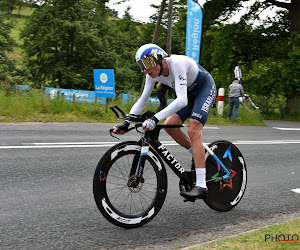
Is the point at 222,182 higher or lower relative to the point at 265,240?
higher

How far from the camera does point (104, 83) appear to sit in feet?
47.1

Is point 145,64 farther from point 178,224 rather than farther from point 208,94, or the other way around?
point 178,224

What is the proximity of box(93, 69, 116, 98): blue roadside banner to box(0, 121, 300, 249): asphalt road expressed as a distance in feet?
20.5

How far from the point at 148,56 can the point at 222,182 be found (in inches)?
73.2

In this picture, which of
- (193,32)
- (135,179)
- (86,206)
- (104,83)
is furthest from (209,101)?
(193,32)

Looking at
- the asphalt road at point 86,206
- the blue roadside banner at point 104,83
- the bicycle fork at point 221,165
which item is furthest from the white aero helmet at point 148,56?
the blue roadside banner at point 104,83

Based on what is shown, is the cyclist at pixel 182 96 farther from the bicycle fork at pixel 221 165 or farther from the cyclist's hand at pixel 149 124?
the bicycle fork at pixel 221 165

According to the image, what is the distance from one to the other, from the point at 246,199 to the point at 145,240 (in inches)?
82.1

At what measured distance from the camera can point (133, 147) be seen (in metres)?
3.74

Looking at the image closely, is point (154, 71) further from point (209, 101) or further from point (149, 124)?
point (209, 101)

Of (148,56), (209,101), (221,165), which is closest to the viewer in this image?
(148,56)

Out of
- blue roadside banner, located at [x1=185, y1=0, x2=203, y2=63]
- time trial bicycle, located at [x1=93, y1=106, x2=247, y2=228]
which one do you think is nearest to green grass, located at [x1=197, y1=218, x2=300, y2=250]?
time trial bicycle, located at [x1=93, y1=106, x2=247, y2=228]

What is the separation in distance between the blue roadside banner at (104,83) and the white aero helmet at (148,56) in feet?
34.6

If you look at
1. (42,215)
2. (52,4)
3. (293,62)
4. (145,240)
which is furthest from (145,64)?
(52,4)
